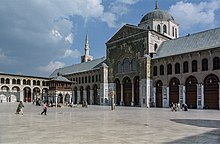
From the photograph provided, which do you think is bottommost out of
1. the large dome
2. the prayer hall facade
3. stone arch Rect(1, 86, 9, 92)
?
stone arch Rect(1, 86, 9, 92)

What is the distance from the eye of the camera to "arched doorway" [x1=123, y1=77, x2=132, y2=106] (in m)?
47.7

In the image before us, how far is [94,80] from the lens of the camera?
192 ft

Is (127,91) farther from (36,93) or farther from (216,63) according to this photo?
(36,93)

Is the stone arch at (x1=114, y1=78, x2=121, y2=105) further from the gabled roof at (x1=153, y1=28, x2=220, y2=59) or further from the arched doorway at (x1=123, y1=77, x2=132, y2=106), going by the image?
the gabled roof at (x1=153, y1=28, x2=220, y2=59)

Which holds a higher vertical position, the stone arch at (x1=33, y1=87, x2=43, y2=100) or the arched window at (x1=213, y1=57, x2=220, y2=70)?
the arched window at (x1=213, y1=57, x2=220, y2=70)

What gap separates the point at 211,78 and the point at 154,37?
14.5m

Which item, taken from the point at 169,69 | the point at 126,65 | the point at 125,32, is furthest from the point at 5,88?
the point at 169,69

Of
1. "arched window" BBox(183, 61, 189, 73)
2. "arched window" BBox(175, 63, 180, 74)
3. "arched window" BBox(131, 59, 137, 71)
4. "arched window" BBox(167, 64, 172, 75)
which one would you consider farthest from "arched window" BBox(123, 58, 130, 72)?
"arched window" BBox(183, 61, 189, 73)

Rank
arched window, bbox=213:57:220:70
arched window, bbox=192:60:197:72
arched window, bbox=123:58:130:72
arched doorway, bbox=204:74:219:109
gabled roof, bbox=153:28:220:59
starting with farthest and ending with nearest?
arched window, bbox=123:58:130:72 < gabled roof, bbox=153:28:220:59 < arched window, bbox=192:60:197:72 < arched doorway, bbox=204:74:219:109 < arched window, bbox=213:57:220:70

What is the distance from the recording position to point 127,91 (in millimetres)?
48156

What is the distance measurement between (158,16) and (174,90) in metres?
22.5

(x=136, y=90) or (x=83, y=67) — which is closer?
(x=136, y=90)

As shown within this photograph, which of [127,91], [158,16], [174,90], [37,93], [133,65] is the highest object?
[158,16]

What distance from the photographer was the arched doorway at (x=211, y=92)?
34.8 m
